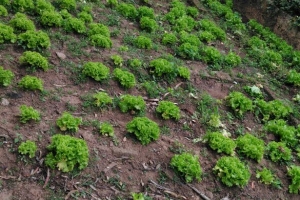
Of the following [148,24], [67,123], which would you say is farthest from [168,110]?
[148,24]

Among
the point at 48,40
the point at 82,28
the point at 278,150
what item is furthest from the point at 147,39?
the point at 278,150

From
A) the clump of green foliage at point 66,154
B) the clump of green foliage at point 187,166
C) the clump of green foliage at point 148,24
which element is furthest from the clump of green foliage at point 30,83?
the clump of green foliage at point 148,24

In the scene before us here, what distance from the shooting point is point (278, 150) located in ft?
21.6

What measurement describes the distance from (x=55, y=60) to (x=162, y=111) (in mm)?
2375

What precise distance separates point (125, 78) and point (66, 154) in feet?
7.78

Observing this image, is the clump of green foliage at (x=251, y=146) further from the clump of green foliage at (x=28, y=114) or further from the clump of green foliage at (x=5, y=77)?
the clump of green foliage at (x=5, y=77)

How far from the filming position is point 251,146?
641 cm

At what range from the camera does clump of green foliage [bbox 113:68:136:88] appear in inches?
281

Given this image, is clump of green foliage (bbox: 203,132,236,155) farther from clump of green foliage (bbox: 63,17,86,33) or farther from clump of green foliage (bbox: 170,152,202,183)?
clump of green foliage (bbox: 63,17,86,33)

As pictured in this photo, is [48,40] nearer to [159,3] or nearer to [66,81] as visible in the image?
[66,81]

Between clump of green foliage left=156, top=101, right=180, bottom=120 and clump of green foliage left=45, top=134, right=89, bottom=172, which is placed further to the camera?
clump of green foliage left=156, top=101, right=180, bottom=120

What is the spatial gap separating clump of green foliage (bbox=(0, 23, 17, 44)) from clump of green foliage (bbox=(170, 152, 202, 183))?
13.2 ft

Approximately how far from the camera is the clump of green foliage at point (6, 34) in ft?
23.8

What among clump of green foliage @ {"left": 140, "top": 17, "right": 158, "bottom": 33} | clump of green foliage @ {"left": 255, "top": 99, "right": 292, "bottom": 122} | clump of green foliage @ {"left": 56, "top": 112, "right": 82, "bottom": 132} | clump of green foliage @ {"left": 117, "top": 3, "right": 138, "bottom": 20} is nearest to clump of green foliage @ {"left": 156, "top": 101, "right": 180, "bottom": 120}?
clump of green foliage @ {"left": 56, "top": 112, "right": 82, "bottom": 132}
